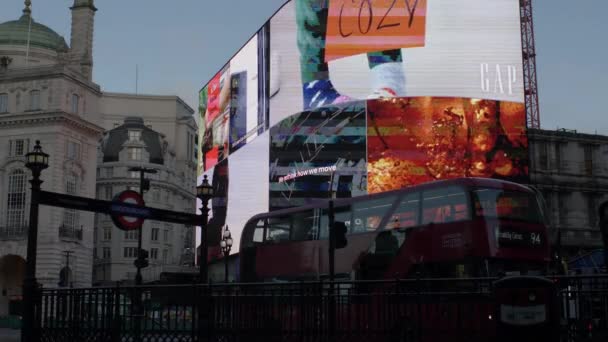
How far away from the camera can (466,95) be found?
216ft

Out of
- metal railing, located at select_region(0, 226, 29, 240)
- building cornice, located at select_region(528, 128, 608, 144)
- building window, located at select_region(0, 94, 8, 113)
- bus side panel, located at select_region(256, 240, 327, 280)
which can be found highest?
building window, located at select_region(0, 94, 8, 113)

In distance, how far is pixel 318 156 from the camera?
223 feet

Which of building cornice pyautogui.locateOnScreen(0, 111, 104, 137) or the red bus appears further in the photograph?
building cornice pyautogui.locateOnScreen(0, 111, 104, 137)

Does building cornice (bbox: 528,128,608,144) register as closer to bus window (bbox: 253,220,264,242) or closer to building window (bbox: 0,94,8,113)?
bus window (bbox: 253,220,264,242)

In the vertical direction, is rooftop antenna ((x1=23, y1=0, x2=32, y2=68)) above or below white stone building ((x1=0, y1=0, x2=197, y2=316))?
above

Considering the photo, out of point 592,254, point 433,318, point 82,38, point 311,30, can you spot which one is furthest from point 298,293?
point 82,38

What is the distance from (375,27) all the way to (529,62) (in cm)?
1895

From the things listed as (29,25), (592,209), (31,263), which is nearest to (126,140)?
(29,25)

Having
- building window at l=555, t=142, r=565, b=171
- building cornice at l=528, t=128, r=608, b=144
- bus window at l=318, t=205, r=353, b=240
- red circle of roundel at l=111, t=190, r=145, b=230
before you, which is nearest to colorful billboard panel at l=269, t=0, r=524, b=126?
building cornice at l=528, t=128, r=608, b=144

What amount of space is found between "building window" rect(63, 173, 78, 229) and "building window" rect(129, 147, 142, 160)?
30992 millimetres

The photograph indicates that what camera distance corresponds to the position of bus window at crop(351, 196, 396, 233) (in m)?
25.2

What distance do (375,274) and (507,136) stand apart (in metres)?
42.1

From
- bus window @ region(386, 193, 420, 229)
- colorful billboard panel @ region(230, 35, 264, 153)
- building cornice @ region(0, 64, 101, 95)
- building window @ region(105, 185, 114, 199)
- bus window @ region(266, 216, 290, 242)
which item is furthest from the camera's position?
building window @ region(105, 185, 114, 199)

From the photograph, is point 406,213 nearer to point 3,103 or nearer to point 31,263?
point 31,263
